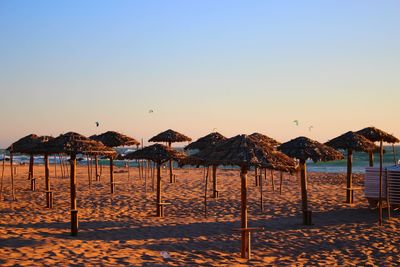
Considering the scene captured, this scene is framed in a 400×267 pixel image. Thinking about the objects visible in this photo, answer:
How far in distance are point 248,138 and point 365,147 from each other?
25.9 feet

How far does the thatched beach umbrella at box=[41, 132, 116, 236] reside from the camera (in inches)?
421

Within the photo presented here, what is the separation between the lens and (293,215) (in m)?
14.4

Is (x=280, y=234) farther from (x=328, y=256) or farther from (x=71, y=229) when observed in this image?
(x=71, y=229)

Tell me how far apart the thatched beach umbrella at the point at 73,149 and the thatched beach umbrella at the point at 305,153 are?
553 cm

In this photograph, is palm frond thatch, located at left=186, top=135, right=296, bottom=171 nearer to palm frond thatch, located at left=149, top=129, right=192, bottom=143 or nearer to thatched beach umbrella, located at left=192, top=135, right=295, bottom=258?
thatched beach umbrella, located at left=192, top=135, right=295, bottom=258

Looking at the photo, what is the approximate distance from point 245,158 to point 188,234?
10.7 feet

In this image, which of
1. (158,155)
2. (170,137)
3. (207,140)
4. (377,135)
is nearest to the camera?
(158,155)

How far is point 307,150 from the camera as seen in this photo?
12.9 metres

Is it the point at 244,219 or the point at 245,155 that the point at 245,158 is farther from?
the point at 244,219

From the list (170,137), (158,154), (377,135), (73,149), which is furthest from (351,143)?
(73,149)

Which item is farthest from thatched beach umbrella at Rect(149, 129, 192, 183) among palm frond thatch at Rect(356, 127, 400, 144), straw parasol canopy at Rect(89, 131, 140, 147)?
palm frond thatch at Rect(356, 127, 400, 144)

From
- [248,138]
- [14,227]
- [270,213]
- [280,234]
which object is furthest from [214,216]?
[14,227]

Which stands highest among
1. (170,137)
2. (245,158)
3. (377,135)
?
(170,137)

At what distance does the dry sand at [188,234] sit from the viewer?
909cm
